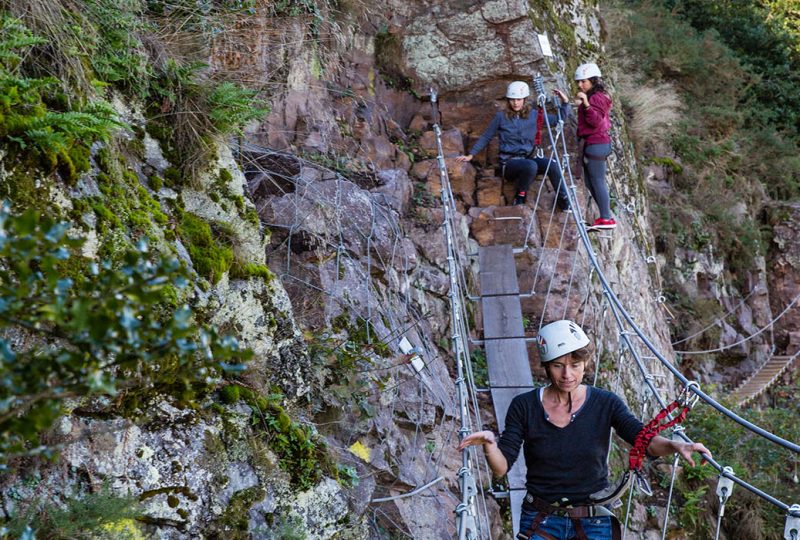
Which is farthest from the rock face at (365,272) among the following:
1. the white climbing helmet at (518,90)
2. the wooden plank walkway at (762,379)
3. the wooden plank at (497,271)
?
the wooden plank walkway at (762,379)

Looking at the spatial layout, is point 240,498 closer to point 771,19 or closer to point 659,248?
point 659,248

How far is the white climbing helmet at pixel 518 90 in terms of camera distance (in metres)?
6.76

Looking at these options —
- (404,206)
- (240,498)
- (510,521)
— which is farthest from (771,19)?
(240,498)

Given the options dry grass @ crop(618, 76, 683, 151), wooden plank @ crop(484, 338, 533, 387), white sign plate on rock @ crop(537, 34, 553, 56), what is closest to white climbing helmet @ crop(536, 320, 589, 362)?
wooden plank @ crop(484, 338, 533, 387)

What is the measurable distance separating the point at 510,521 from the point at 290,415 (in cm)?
229

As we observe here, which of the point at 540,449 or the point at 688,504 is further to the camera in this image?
the point at 688,504

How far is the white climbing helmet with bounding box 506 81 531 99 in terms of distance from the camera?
6758 mm

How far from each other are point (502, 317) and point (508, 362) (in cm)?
48

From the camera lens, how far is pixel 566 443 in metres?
2.69

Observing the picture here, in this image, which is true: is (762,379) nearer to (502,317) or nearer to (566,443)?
(502,317)

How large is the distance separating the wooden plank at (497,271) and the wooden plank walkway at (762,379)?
5029 mm

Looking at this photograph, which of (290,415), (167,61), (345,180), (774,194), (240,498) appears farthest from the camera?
(774,194)

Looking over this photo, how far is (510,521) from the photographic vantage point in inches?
185

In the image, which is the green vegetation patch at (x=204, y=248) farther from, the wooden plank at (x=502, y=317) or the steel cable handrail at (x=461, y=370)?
the wooden plank at (x=502, y=317)
